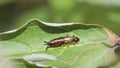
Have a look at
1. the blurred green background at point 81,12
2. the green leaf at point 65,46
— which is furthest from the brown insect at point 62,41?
the blurred green background at point 81,12

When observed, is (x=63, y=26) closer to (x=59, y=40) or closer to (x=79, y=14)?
(x=59, y=40)

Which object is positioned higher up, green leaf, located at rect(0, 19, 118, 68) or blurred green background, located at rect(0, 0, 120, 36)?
green leaf, located at rect(0, 19, 118, 68)

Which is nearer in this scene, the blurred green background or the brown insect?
the brown insect

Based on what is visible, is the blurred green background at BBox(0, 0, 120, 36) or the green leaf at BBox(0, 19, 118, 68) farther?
the blurred green background at BBox(0, 0, 120, 36)

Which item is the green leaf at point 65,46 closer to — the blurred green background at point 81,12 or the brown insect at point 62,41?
the brown insect at point 62,41

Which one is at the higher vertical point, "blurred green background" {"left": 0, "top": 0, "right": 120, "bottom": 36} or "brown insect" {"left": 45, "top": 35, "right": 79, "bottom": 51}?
"brown insect" {"left": 45, "top": 35, "right": 79, "bottom": 51}

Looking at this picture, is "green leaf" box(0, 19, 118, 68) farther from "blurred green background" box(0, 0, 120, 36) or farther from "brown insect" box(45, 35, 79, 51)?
"blurred green background" box(0, 0, 120, 36)

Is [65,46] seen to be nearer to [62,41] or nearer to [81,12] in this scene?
[62,41]

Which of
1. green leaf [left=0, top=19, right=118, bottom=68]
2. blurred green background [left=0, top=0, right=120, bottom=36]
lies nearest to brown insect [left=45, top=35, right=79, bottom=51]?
green leaf [left=0, top=19, right=118, bottom=68]

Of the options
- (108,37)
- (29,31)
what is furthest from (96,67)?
(29,31)
